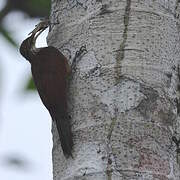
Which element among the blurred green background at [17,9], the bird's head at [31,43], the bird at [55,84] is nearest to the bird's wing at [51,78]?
the bird at [55,84]

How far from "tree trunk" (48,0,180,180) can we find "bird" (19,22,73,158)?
3 centimetres

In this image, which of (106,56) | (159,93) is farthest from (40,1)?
(159,93)

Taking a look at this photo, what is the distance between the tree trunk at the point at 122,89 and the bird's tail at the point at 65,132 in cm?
2

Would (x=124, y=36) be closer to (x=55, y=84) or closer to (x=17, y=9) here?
(x=55, y=84)

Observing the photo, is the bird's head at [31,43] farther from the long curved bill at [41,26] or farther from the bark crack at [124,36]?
the bark crack at [124,36]

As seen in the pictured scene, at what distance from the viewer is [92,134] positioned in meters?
1.54

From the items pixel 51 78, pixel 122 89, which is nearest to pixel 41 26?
pixel 51 78

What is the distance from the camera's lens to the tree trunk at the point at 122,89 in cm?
149

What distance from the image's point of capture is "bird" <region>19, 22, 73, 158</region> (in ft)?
5.21

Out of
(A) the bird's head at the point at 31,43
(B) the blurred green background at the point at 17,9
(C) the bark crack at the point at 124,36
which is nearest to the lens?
(B) the blurred green background at the point at 17,9

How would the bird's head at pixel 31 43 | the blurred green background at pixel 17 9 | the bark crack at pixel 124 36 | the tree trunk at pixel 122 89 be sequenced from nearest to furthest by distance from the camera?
the blurred green background at pixel 17 9
the tree trunk at pixel 122 89
the bark crack at pixel 124 36
the bird's head at pixel 31 43

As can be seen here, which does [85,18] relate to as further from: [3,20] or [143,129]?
[3,20]

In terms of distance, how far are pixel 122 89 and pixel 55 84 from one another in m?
0.25

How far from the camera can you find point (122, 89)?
160 centimetres
